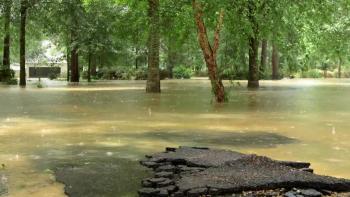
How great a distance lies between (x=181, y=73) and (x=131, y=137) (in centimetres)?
5332

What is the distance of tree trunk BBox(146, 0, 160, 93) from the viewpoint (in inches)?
941

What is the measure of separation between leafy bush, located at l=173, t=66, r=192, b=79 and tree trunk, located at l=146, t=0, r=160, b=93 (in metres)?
35.3

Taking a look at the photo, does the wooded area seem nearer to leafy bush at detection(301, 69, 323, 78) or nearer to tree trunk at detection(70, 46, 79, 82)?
tree trunk at detection(70, 46, 79, 82)

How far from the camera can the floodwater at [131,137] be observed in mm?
7551

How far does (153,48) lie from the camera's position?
27.6m

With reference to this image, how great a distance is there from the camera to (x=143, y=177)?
740cm

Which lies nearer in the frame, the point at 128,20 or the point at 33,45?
the point at 128,20

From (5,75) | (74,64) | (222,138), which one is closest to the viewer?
(222,138)

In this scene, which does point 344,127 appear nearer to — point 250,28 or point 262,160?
point 262,160

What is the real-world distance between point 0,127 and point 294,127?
7100mm

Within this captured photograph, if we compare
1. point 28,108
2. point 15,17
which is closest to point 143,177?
point 28,108

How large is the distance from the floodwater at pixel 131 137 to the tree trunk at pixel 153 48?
542 cm

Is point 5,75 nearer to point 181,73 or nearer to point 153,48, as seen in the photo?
point 153,48

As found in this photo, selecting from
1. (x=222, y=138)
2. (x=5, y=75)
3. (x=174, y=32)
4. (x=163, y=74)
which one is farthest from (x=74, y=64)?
(x=222, y=138)
